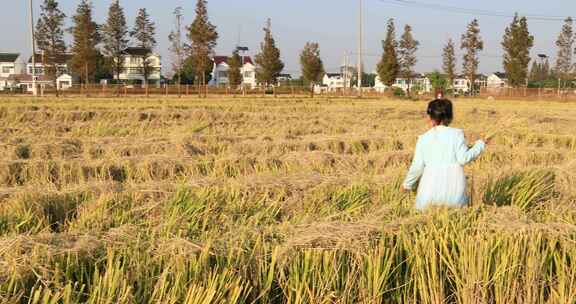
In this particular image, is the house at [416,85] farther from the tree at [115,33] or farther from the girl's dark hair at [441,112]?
the girl's dark hair at [441,112]

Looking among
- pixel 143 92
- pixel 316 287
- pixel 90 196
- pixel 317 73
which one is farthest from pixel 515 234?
pixel 317 73

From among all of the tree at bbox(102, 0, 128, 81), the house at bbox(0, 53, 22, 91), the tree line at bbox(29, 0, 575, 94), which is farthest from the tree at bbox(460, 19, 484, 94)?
the house at bbox(0, 53, 22, 91)

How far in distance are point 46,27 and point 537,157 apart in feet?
136

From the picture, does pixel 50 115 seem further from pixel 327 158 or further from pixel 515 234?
pixel 515 234

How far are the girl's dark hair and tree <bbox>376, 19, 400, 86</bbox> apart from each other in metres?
44.6

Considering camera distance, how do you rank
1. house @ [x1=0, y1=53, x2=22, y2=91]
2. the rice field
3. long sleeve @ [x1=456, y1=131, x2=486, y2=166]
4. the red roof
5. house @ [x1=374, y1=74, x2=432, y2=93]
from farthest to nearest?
1. the red roof
2. house @ [x1=0, y1=53, x2=22, y2=91]
3. house @ [x1=374, y1=74, x2=432, y2=93]
4. long sleeve @ [x1=456, y1=131, x2=486, y2=166]
5. the rice field

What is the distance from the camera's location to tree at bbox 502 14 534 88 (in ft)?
150

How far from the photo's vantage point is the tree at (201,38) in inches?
1590

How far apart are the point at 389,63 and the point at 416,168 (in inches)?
1758

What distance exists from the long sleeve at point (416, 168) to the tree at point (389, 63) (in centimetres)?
4453

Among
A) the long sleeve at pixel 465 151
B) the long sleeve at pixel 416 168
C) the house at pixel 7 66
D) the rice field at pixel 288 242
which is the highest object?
the house at pixel 7 66

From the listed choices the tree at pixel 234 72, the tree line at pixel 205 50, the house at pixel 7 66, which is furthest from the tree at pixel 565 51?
the house at pixel 7 66

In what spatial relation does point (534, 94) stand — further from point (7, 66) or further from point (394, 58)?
point (7, 66)

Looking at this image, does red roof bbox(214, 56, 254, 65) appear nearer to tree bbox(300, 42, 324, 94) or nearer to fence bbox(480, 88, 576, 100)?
tree bbox(300, 42, 324, 94)
